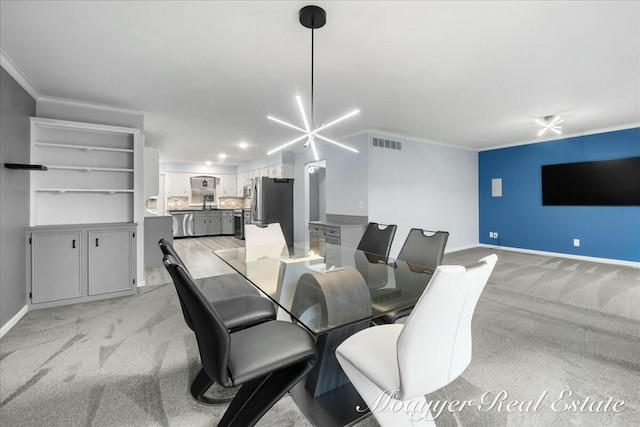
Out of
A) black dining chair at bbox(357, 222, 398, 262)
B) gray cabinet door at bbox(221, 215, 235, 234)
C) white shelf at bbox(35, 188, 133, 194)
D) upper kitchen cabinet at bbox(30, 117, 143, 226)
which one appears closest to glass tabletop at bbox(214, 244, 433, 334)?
black dining chair at bbox(357, 222, 398, 262)

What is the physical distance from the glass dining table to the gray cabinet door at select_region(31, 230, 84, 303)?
2279 millimetres

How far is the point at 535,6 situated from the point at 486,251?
226 inches

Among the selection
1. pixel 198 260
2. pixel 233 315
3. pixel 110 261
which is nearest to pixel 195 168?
pixel 198 260

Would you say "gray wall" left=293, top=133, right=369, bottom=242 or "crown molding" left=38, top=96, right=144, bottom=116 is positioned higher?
"crown molding" left=38, top=96, right=144, bottom=116

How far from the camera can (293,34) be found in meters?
2.25

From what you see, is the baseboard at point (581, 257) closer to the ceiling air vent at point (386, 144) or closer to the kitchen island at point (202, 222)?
the ceiling air vent at point (386, 144)

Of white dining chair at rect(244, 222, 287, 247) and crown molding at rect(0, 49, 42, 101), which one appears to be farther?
white dining chair at rect(244, 222, 287, 247)

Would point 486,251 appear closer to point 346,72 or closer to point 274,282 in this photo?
point 346,72

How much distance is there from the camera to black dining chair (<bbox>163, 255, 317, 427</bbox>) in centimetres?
117

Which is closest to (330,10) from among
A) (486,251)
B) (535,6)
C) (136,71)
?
(535,6)

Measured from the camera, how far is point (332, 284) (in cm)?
193

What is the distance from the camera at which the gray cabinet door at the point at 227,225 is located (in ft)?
31.9

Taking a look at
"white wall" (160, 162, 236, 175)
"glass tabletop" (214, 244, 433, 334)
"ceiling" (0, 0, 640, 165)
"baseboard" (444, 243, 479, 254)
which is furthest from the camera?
"white wall" (160, 162, 236, 175)

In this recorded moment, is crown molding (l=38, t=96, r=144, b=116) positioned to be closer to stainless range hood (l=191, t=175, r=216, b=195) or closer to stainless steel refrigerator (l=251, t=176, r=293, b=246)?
stainless steel refrigerator (l=251, t=176, r=293, b=246)
